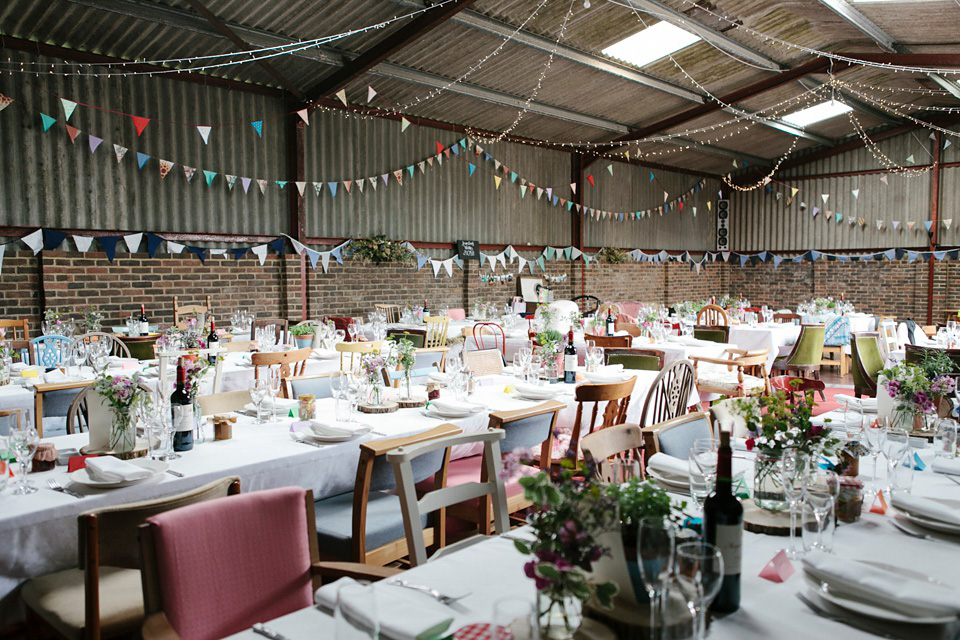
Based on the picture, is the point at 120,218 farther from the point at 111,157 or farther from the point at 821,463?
the point at 821,463

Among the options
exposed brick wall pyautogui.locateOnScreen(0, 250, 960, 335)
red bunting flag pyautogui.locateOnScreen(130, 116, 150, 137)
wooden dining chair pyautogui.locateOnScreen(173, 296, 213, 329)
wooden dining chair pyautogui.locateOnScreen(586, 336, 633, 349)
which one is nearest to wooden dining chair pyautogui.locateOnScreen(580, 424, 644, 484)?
wooden dining chair pyautogui.locateOnScreen(586, 336, 633, 349)

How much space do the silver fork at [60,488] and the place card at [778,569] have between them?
6.63ft

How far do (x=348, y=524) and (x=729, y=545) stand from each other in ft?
5.77

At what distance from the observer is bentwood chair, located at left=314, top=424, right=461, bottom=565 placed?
2.56 metres

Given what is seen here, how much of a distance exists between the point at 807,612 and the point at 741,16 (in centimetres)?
991

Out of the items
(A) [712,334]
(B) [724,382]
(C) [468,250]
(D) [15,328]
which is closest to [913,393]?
(B) [724,382]

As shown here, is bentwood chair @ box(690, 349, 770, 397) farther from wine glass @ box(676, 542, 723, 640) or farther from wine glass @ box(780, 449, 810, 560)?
wine glass @ box(676, 542, 723, 640)

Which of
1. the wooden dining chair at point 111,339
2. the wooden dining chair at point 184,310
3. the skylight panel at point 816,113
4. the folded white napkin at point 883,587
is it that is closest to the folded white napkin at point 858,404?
the folded white napkin at point 883,587

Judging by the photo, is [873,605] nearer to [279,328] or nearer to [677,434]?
[677,434]

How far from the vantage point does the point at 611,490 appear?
1.33 meters

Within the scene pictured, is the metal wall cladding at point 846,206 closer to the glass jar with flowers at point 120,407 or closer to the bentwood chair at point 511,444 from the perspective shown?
the bentwood chair at point 511,444

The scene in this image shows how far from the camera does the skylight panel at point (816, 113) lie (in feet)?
44.9

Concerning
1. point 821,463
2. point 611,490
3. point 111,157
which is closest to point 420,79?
point 111,157

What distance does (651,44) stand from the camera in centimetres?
1015
